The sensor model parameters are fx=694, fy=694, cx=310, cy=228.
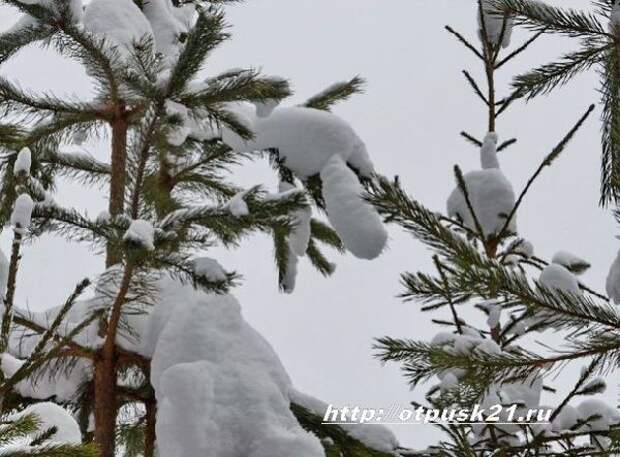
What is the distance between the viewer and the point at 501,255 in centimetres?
383

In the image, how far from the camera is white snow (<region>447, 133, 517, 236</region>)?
3.49 meters

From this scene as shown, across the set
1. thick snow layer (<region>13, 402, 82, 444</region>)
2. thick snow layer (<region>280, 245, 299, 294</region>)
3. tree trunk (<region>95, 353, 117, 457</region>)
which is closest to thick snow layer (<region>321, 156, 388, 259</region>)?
thick snow layer (<region>13, 402, 82, 444</region>)

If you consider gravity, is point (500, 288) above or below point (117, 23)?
below

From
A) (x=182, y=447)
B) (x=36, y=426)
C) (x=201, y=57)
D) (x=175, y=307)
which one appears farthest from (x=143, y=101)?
(x=36, y=426)

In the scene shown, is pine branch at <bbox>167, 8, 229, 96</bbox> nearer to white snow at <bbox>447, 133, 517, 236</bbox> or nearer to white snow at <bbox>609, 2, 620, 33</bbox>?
white snow at <bbox>447, 133, 517, 236</bbox>

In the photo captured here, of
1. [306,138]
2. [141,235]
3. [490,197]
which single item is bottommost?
[141,235]

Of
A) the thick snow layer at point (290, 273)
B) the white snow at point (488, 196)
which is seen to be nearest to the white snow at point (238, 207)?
the white snow at point (488, 196)

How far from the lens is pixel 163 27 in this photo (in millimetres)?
5684

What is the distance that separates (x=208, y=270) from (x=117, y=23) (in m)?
2.10

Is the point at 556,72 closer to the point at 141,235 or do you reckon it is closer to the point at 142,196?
the point at 141,235

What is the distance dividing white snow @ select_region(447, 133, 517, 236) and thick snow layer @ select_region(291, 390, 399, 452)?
53.5 inches

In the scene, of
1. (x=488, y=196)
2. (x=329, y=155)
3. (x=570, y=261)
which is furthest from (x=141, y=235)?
(x=570, y=261)

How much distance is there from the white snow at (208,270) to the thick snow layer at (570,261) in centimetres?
225

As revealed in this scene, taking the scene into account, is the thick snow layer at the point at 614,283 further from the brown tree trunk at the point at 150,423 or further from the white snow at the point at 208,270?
the brown tree trunk at the point at 150,423
